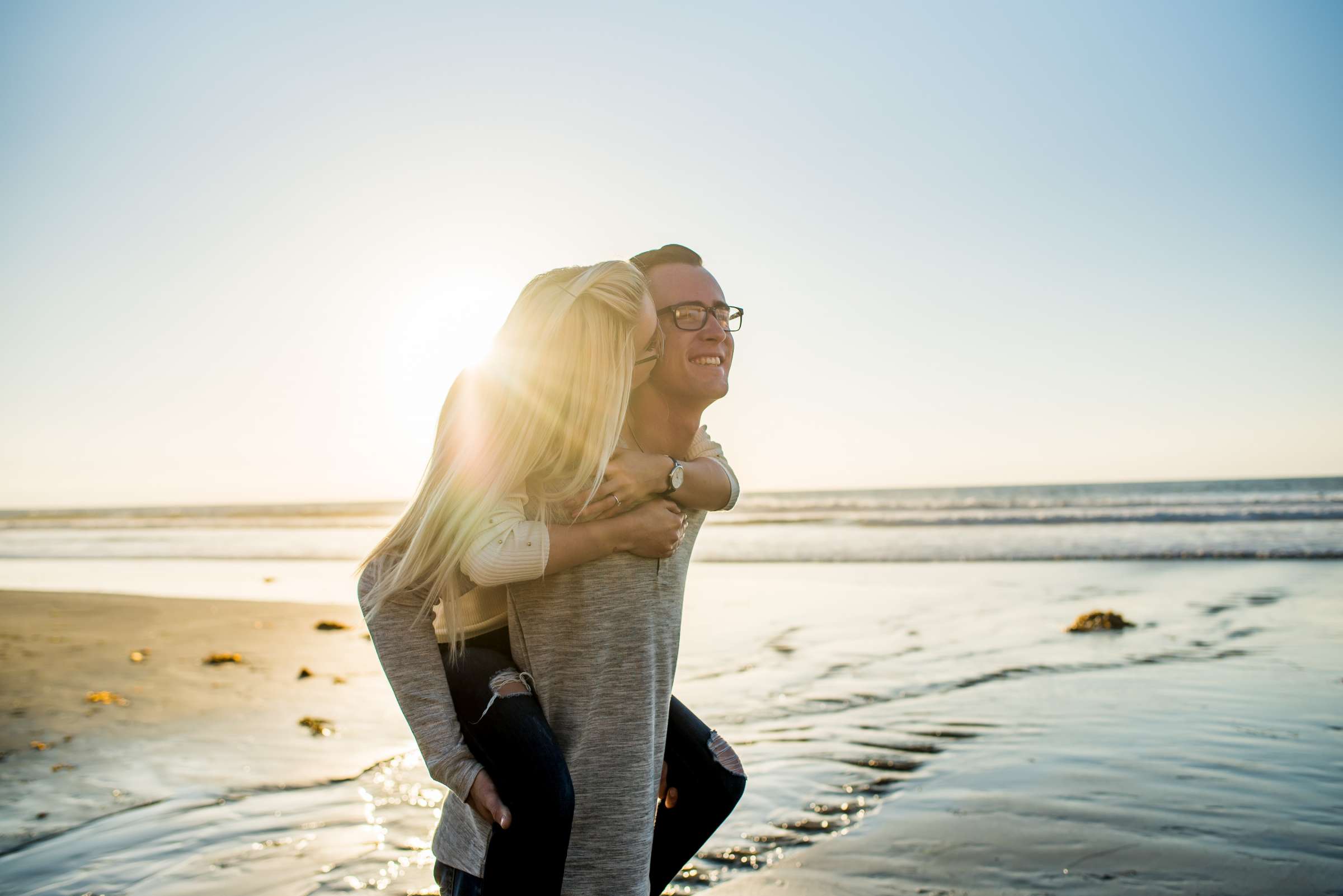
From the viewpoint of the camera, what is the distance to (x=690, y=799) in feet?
7.88

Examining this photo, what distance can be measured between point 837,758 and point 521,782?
123 inches

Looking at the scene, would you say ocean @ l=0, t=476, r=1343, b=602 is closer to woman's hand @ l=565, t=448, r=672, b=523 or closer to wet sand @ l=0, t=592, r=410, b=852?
wet sand @ l=0, t=592, r=410, b=852

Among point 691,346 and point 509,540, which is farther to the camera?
point 691,346

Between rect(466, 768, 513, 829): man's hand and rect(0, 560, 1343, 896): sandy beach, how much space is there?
1558 millimetres

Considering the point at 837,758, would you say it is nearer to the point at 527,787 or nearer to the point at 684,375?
the point at 684,375

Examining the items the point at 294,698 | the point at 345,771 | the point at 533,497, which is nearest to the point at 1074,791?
the point at 533,497

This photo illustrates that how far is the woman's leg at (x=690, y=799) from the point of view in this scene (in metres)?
2.38

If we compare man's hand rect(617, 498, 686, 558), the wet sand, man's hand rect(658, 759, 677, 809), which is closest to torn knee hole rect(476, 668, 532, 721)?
man's hand rect(617, 498, 686, 558)

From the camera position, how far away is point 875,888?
317 cm

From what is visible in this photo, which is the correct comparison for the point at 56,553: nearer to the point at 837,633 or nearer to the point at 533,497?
the point at 837,633

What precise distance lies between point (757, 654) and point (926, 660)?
4.35 feet

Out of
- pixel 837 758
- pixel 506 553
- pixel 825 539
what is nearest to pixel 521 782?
pixel 506 553

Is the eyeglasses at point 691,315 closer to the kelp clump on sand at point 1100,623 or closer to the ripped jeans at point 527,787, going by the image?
the ripped jeans at point 527,787

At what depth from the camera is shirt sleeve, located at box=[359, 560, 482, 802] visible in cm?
201
